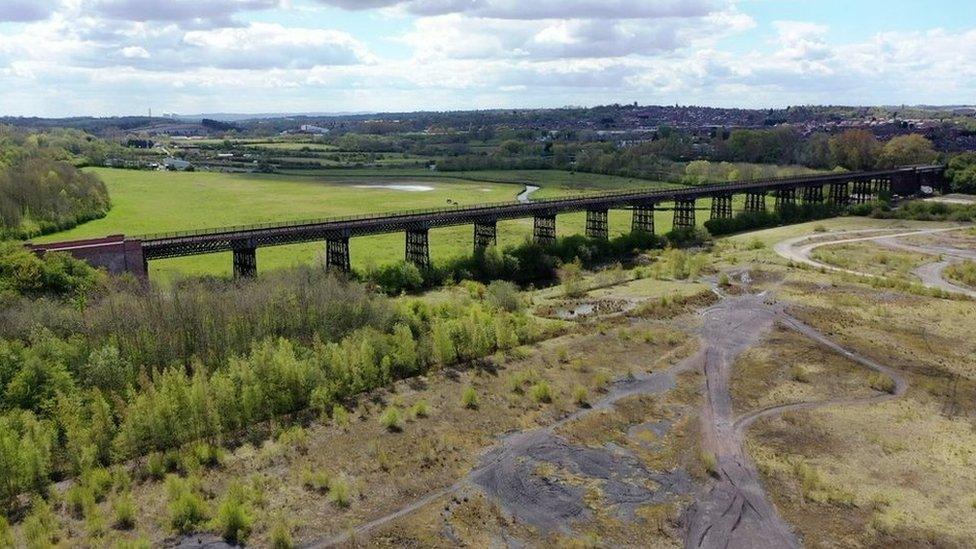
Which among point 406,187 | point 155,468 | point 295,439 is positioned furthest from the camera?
point 406,187

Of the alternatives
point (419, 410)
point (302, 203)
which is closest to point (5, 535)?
point (419, 410)

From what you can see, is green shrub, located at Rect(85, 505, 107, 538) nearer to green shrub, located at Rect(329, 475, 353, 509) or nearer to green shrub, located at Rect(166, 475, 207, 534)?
green shrub, located at Rect(166, 475, 207, 534)

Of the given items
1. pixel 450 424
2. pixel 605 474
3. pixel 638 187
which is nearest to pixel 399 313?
pixel 450 424

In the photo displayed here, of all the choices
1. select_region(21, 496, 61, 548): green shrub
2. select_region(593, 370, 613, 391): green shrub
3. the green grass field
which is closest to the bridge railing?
the green grass field

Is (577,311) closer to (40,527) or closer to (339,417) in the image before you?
(339,417)

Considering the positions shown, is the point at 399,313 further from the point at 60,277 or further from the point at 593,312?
the point at 60,277
